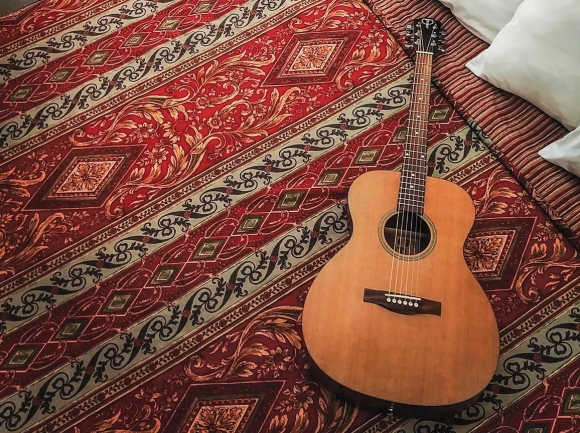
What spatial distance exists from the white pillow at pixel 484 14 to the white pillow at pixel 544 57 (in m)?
0.05

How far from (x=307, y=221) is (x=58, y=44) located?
3.39 ft

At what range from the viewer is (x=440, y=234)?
50.9 inches

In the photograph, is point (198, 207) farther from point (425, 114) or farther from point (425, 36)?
point (425, 36)

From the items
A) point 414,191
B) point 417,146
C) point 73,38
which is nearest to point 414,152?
point 417,146

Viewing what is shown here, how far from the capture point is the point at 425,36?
1608 mm

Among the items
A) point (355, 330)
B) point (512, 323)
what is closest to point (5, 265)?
point (355, 330)

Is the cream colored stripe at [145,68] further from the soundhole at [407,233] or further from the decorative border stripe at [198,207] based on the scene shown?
the soundhole at [407,233]

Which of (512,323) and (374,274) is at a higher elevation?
(374,274)

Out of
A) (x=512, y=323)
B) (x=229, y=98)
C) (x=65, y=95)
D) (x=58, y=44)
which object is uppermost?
(x=58, y=44)

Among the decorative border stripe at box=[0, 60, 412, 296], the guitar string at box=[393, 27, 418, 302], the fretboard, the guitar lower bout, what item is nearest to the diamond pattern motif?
the decorative border stripe at box=[0, 60, 412, 296]

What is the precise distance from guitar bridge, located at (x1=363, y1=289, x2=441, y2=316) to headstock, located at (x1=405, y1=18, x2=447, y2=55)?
752 mm

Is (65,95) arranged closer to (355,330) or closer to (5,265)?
(5,265)

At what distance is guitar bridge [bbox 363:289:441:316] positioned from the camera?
3.95 feet

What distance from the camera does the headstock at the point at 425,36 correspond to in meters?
1.59
